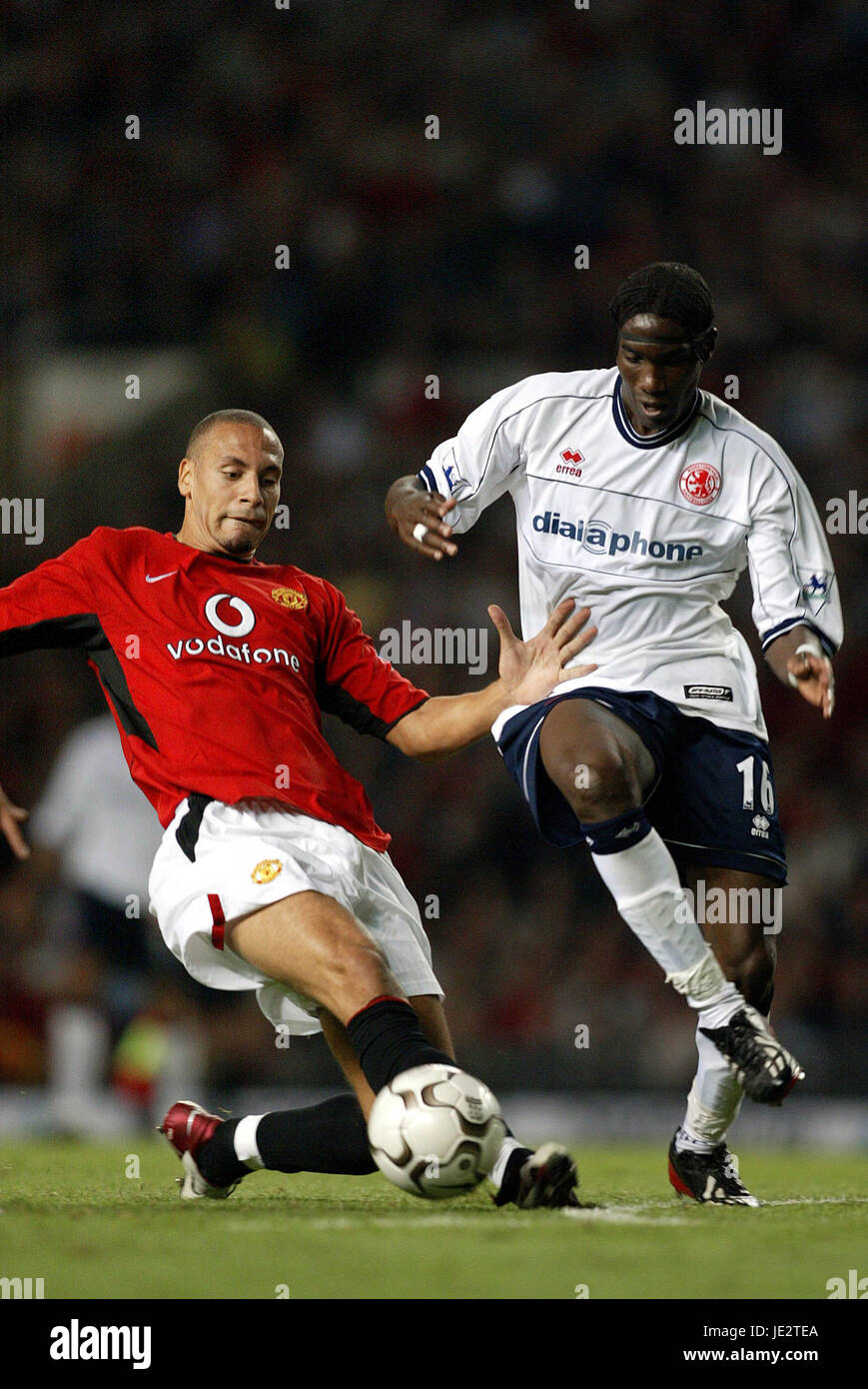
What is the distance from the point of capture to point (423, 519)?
4.52m

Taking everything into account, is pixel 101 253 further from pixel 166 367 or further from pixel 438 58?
pixel 438 58

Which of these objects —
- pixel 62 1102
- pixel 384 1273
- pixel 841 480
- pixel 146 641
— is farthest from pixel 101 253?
pixel 384 1273

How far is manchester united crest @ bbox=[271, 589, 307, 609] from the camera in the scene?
4.60 metres

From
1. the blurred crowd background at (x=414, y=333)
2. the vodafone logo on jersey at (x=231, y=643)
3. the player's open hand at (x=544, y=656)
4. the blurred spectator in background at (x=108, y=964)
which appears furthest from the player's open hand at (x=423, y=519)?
the blurred crowd background at (x=414, y=333)

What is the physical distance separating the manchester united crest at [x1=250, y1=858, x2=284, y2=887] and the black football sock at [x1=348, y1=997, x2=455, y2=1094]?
425 mm

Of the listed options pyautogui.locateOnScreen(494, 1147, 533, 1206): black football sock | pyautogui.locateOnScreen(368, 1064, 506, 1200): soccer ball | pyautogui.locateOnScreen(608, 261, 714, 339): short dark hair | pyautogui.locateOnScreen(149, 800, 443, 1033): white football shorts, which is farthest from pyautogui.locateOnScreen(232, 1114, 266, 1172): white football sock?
pyautogui.locateOnScreen(608, 261, 714, 339): short dark hair

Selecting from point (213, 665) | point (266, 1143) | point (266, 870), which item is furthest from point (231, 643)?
point (266, 1143)

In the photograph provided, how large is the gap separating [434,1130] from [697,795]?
1.41 m

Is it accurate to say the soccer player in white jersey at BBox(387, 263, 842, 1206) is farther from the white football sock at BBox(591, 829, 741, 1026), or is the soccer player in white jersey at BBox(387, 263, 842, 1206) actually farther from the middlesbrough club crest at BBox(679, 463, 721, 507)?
the white football sock at BBox(591, 829, 741, 1026)

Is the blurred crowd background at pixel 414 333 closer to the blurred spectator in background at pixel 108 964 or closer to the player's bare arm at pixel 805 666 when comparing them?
the blurred spectator in background at pixel 108 964

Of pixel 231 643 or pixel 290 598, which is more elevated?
pixel 290 598

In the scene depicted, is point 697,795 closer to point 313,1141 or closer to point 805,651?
point 805,651

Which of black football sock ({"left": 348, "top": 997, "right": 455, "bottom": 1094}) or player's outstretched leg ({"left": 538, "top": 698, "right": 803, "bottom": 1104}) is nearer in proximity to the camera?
black football sock ({"left": 348, "top": 997, "right": 455, "bottom": 1094})

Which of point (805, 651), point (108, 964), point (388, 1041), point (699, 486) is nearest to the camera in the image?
point (388, 1041)
